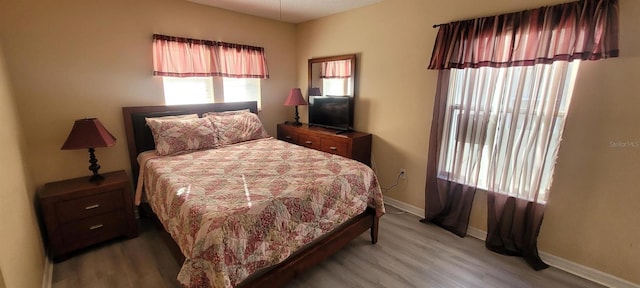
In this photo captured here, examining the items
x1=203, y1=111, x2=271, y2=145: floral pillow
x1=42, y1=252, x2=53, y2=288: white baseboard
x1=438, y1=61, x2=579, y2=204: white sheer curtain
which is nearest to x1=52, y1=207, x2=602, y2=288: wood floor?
x1=42, y1=252, x2=53, y2=288: white baseboard

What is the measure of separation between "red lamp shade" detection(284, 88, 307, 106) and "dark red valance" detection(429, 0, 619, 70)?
1861 mm

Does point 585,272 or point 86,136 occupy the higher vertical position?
point 86,136

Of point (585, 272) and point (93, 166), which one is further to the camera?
point (93, 166)

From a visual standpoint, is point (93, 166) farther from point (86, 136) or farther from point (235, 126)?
point (235, 126)

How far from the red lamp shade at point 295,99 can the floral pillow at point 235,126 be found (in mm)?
601

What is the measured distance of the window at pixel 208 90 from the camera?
304 cm

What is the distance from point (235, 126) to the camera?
10.5 ft

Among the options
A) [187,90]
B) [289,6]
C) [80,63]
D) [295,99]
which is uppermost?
[289,6]

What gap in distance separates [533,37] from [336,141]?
2.00 metres

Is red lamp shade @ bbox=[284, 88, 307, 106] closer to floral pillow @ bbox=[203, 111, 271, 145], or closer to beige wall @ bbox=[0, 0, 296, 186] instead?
floral pillow @ bbox=[203, 111, 271, 145]

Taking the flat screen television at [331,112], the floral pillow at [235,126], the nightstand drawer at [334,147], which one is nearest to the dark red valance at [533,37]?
the flat screen television at [331,112]

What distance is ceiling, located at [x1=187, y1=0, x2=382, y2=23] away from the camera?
2.98 m

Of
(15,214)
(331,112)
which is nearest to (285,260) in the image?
(15,214)

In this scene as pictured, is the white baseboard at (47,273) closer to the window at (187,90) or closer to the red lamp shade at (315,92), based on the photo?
the window at (187,90)
